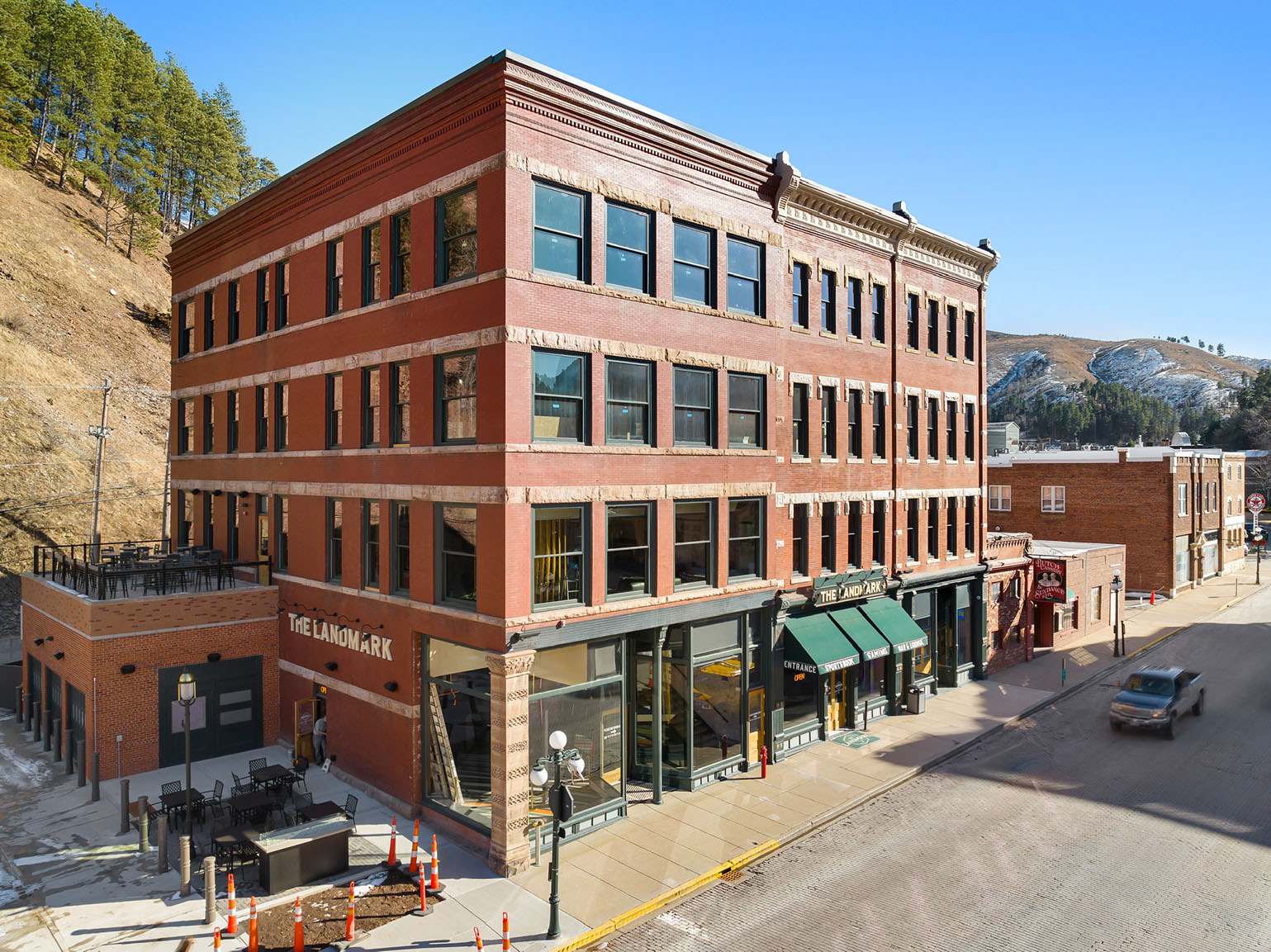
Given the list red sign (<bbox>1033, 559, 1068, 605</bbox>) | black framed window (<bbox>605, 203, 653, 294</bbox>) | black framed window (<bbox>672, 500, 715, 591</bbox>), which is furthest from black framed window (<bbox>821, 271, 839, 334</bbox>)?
red sign (<bbox>1033, 559, 1068, 605</bbox>)

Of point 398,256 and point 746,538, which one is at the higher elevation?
point 398,256

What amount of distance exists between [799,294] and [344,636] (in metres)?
16.2

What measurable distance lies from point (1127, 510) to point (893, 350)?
32.6 meters

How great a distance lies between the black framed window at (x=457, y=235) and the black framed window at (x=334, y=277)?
504 cm

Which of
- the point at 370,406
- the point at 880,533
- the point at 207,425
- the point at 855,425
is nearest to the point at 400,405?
the point at 370,406

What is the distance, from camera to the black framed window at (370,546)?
63.4 ft

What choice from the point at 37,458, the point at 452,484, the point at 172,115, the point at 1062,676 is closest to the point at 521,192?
the point at 452,484

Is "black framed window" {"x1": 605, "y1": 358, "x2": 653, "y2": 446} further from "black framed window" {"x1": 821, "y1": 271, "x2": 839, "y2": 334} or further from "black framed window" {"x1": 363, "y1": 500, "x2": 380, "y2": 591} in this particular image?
"black framed window" {"x1": 821, "y1": 271, "x2": 839, "y2": 334}

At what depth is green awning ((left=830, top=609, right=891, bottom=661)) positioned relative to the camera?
23.0 meters

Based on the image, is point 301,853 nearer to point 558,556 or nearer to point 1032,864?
point 558,556

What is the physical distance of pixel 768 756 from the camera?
21.2 meters

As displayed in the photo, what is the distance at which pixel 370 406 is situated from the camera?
19.6 metres

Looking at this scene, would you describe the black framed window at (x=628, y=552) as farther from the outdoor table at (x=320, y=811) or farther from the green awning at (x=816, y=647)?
the outdoor table at (x=320, y=811)

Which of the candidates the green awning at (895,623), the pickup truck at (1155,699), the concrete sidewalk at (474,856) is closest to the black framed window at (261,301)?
the concrete sidewalk at (474,856)
